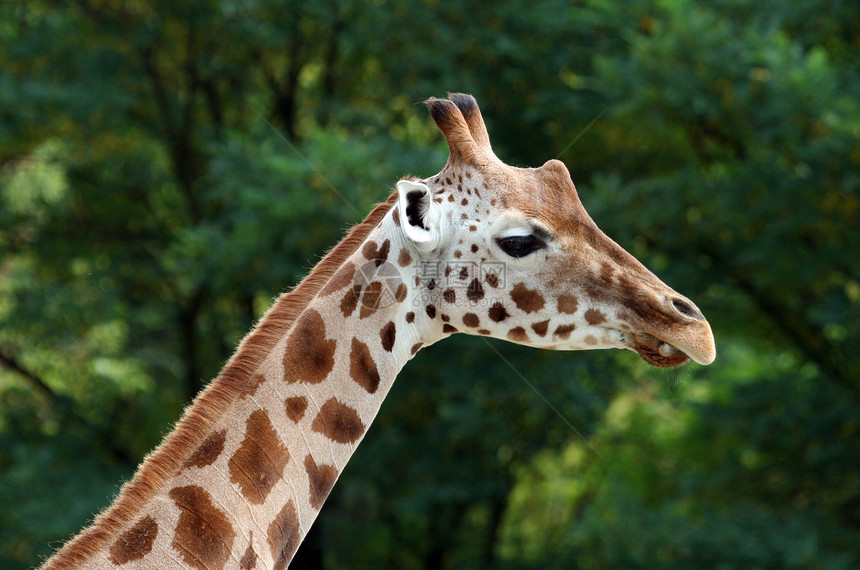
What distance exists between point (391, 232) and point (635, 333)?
1083mm

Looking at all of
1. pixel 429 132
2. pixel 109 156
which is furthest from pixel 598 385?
pixel 109 156

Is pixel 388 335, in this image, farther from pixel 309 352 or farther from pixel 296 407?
pixel 296 407

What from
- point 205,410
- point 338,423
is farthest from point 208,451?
point 338,423

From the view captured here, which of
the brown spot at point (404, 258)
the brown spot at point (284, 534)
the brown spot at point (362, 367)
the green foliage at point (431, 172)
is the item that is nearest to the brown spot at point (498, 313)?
the brown spot at point (404, 258)

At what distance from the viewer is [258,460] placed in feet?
11.5

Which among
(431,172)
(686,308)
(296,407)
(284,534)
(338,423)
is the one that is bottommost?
(431,172)

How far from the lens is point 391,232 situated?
3.79m

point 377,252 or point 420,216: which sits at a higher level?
point 420,216

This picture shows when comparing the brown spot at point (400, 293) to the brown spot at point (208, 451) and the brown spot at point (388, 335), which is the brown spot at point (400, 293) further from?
the brown spot at point (208, 451)

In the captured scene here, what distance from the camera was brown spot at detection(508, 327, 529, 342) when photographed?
3854 mm

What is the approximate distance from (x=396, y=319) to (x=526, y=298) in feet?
1.79

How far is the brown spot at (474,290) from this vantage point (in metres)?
3.79

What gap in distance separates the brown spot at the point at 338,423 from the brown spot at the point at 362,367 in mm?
120

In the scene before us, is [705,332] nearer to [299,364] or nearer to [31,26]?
[299,364]
